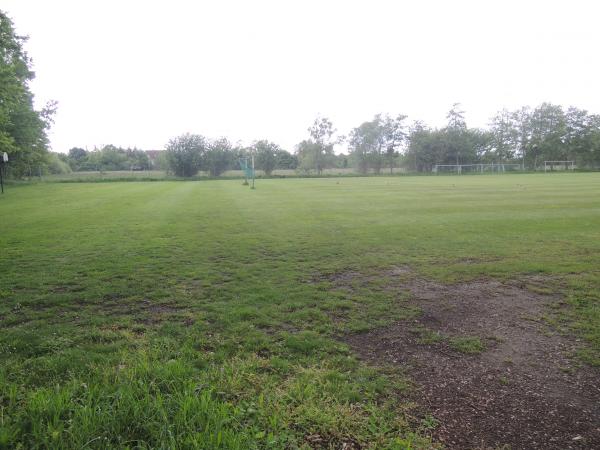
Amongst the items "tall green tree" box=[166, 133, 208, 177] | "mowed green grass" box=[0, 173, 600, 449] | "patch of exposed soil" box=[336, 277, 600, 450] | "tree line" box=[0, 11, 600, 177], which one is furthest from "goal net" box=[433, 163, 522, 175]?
"patch of exposed soil" box=[336, 277, 600, 450]

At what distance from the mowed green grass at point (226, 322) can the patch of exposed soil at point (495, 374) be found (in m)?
0.24

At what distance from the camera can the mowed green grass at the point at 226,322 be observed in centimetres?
281

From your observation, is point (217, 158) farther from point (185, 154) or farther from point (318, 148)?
point (318, 148)

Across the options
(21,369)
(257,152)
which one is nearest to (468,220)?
(21,369)

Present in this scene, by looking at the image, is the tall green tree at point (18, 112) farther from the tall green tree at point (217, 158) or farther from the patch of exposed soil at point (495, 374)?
the patch of exposed soil at point (495, 374)

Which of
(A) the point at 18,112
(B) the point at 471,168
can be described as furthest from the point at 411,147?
(A) the point at 18,112

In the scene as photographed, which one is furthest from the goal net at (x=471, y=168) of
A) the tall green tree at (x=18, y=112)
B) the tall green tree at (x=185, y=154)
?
the tall green tree at (x=18, y=112)

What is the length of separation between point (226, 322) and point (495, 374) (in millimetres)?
2978

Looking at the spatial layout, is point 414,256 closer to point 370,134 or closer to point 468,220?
point 468,220

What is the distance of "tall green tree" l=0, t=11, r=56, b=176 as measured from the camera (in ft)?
84.1

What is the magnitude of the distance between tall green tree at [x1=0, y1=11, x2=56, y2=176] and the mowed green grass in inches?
793

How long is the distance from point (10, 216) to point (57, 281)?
11630mm

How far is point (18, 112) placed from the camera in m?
38.4

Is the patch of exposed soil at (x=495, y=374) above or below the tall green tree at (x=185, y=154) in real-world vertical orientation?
below
